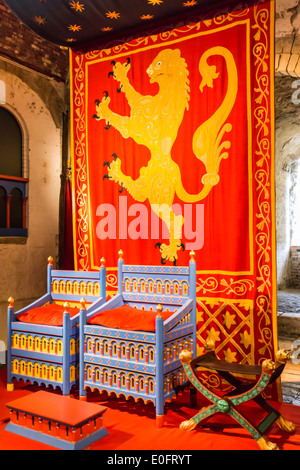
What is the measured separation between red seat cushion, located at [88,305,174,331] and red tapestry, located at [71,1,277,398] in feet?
2.09

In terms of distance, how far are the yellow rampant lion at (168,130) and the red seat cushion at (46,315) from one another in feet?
3.20

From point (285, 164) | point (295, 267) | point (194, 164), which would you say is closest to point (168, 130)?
point (194, 164)

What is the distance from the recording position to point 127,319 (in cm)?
288

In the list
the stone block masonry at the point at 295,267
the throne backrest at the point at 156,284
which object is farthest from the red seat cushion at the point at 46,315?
the stone block masonry at the point at 295,267

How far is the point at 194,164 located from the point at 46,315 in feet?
5.60

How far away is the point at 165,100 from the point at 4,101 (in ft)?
6.14

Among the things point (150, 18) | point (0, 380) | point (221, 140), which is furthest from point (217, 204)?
point (0, 380)

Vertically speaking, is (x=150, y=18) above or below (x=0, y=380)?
above

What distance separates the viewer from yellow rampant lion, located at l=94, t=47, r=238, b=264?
333 centimetres

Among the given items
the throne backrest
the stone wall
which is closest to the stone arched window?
the throne backrest

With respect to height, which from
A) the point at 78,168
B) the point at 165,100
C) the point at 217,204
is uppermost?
the point at 165,100

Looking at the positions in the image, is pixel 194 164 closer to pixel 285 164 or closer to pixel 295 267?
pixel 285 164

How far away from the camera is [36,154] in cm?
480

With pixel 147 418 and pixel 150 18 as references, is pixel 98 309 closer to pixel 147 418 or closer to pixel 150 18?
pixel 147 418
